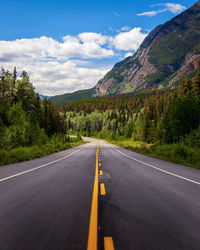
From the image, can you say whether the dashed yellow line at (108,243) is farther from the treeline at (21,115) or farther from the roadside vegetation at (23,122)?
the treeline at (21,115)

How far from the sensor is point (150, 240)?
3559mm

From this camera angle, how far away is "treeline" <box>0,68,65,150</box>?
35.2m

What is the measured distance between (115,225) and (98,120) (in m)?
177

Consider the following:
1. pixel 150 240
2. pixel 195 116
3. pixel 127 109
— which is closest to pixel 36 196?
pixel 150 240

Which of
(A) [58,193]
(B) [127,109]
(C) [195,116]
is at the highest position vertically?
(B) [127,109]

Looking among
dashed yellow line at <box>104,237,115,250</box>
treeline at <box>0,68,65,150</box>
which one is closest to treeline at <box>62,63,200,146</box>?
dashed yellow line at <box>104,237,115,250</box>

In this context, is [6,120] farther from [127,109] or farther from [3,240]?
[127,109]

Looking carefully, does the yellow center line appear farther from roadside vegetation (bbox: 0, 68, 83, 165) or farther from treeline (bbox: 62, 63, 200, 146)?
treeline (bbox: 62, 63, 200, 146)

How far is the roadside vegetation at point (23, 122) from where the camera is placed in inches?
1142

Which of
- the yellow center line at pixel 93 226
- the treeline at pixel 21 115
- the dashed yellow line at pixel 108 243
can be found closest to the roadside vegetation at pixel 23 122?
the treeline at pixel 21 115

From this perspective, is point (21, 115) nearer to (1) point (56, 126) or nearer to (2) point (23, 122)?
(2) point (23, 122)

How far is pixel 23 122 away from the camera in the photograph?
4375cm

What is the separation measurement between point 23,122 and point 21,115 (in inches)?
108

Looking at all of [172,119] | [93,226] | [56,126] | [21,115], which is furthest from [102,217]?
[56,126]
